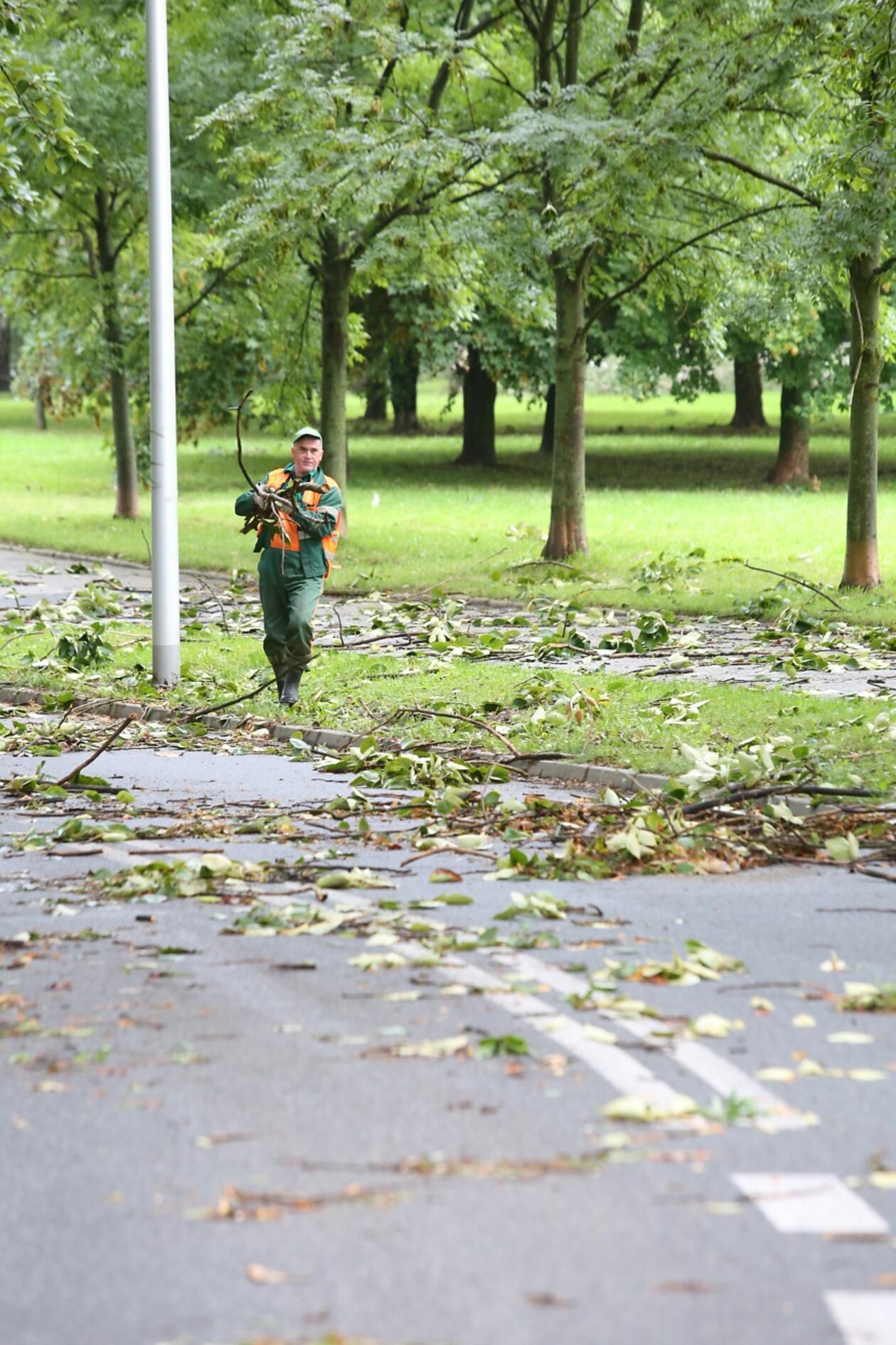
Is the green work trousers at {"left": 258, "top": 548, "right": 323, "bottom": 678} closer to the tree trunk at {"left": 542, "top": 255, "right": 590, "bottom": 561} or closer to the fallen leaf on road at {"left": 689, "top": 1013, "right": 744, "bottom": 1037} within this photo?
the fallen leaf on road at {"left": 689, "top": 1013, "right": 744, "bottom": 1037}

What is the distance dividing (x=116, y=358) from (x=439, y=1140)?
1072 inches

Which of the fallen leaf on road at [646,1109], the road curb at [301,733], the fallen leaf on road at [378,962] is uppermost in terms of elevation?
the fallen leaf on road at [646,1109]

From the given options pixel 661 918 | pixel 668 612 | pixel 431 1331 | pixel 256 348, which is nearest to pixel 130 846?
pixel 661 918

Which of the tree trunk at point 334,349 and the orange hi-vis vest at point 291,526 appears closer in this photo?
the orange hi-vis vest at point 291,526

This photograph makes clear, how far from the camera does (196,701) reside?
546 inches

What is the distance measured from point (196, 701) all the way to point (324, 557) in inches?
58.5

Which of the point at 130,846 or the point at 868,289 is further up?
the point at 868,289

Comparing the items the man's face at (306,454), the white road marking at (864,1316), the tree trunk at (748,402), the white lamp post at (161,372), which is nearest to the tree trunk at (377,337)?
the tree trunk at (748,402)

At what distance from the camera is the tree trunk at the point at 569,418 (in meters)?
22.5

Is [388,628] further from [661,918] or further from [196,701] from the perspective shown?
[661,918]

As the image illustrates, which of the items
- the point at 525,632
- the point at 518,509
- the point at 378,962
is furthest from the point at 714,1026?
the point at 518,509

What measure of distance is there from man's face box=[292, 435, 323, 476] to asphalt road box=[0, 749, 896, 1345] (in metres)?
5.78

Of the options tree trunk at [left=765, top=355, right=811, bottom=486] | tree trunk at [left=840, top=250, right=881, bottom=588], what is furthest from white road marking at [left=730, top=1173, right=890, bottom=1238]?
tree trunk at [left=765, top=355, right=811, bottom=486]

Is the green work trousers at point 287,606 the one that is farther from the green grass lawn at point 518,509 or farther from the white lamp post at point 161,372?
the green grass lawn at point 518,509
